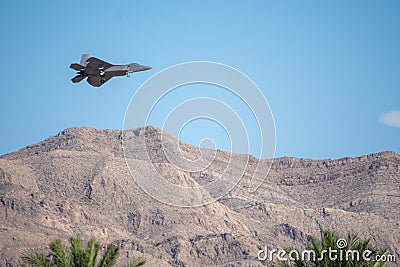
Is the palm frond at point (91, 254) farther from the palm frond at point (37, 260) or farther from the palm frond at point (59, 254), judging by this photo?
the palm frond at point (37, 260)

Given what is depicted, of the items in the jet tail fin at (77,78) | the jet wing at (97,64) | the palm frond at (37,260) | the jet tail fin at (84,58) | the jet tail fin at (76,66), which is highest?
the jet tail fin at (84,58)

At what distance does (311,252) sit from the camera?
5169 centimetres

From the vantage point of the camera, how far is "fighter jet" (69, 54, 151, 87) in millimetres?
66375

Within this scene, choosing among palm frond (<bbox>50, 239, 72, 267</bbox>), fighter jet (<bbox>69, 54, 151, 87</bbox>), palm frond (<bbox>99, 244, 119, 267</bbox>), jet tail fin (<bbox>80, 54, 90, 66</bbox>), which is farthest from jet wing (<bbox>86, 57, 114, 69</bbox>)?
palm frond (<bbox>50, 239, 72, 267</bbox>)

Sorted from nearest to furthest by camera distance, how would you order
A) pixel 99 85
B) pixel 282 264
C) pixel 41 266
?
1. pixel 41 266
2. pixel 282 264
3. pixel 99 85

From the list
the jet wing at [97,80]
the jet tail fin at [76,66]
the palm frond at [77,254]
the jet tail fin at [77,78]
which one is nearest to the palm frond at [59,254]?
the palm frond at [77,254]

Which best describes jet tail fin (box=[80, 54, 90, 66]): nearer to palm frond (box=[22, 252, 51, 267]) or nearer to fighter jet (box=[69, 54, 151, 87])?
fighter jet (box=[69, 54, 151, 87])

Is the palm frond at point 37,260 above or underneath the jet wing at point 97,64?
underneath

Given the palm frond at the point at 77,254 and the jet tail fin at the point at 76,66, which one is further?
the jet tail fin at the point at 76,66

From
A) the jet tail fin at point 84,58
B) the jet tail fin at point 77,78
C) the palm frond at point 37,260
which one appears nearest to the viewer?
the palm frond at point 37,260

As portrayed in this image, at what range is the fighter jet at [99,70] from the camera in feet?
218

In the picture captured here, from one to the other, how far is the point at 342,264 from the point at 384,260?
2.96 meters

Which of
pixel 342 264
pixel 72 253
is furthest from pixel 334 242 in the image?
pixel 72 253

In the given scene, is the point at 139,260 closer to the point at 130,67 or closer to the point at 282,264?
the point at 282,264
